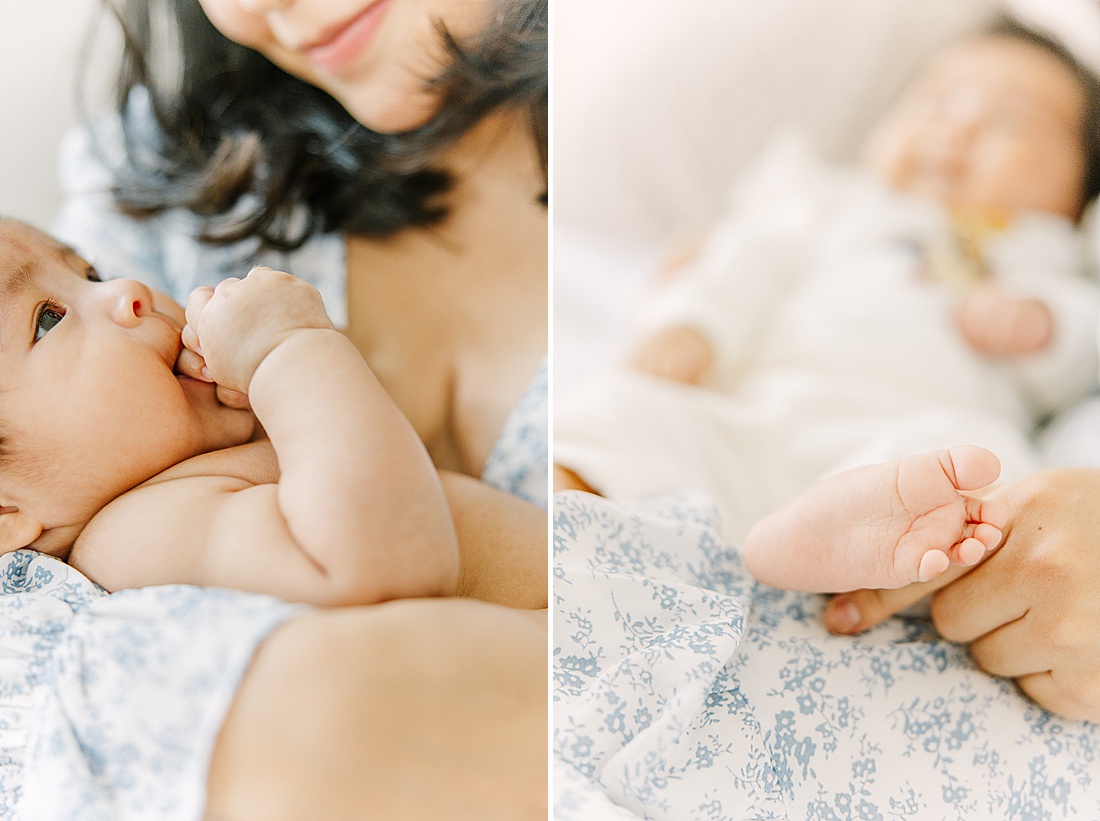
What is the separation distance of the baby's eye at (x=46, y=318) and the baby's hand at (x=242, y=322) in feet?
0.21

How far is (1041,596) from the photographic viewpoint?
0.56 m

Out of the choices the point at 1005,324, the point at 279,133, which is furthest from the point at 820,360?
the point at 279,133

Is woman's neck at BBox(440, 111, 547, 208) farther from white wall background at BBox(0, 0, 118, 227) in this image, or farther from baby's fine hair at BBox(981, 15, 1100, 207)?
baby's fine hair at BBox(981, 15, 1100, 207)

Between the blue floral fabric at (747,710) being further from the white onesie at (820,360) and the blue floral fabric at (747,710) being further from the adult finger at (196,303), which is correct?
the adult finger at (196,303)

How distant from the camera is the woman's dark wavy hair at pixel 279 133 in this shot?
557mm

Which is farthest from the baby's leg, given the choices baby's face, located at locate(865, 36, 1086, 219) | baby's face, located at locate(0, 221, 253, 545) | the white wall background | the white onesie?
baby's face, located at locate(865, 36, 1086, 219)

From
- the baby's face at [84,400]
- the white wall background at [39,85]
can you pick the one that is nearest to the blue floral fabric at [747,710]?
the baby's face at [84,400]

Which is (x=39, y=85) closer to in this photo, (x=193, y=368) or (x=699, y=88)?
(x=193, y=368)

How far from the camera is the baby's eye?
1.54 ft

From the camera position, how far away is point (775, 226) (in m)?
1.25

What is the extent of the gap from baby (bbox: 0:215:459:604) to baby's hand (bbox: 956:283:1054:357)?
2.53 feet

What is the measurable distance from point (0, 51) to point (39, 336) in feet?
0.71

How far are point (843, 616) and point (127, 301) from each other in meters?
0.49

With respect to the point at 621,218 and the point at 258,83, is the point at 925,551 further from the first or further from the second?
the point at 621,218
